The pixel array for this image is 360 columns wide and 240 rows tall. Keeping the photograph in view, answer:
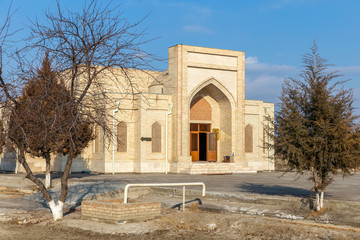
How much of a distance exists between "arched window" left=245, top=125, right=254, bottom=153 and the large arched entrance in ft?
6.35

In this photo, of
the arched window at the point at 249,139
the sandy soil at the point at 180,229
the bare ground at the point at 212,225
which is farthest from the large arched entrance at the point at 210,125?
the sandy soil at the point at 180,229

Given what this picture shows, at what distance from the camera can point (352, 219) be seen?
1045cm

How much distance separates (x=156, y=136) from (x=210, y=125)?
565 cm

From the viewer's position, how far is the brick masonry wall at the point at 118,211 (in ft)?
33.6

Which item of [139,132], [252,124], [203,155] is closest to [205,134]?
[203,155]

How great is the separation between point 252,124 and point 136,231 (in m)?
25.1

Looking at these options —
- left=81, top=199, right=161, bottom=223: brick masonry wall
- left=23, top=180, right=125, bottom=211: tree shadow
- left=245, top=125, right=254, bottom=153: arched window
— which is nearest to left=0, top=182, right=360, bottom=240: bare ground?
left=81, top=199, right=161, bottom=223: brick masonry wall

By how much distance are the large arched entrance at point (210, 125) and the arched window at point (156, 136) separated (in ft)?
12.3

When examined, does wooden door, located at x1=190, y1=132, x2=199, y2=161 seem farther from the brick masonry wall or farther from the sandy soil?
the brick masonry wall

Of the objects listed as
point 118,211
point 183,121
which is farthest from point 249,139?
point 118,211

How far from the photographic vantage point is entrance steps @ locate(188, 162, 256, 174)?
2891 cm

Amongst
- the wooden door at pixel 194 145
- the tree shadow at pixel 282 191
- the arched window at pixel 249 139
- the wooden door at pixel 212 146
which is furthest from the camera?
the arched window at pixel 249 139

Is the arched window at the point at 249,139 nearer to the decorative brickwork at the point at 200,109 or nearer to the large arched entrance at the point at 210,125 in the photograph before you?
the large arched entrance at the point at 210,125

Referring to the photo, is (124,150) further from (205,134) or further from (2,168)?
(2,168)
